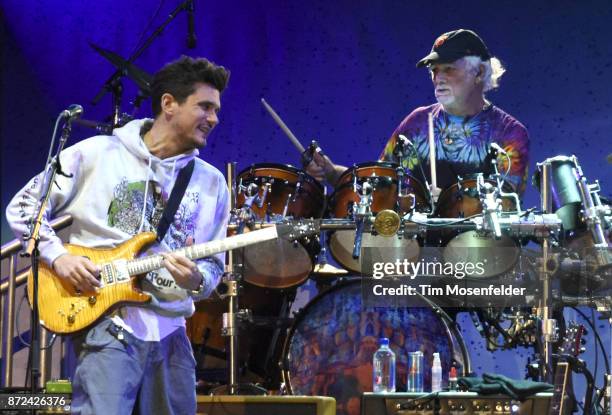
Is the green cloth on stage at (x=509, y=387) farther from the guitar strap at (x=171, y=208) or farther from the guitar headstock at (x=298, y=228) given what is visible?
the guitar strap at (x=171, y=208)

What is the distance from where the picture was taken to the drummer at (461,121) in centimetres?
761

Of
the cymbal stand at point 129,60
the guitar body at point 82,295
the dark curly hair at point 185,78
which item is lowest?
the guitar body at point 82,295

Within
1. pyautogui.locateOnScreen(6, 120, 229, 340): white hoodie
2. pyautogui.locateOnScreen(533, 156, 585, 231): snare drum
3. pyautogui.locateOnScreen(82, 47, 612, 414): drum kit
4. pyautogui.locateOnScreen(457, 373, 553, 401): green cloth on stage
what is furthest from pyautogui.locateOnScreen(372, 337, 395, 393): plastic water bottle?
pyautogui.locateOnScreen(6, 120, 229, 340): white hoodie

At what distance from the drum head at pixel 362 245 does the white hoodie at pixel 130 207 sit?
239 cm

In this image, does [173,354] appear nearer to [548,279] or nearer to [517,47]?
[548,279]

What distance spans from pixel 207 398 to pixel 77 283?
4.99ft

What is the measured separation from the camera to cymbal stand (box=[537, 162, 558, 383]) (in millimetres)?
5965

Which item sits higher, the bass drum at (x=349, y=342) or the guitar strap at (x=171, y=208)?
the guitar strap at (x=171, y=208)

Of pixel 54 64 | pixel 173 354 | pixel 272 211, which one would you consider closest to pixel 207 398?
pixel 173 354

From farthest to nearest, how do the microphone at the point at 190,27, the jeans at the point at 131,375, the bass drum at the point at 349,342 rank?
1. the microphone at the point at 190,27
2. the bass drum at the point at 349,342
3. the jeans at the point at 131,375

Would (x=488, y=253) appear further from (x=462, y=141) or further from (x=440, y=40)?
(x=440, y=40)

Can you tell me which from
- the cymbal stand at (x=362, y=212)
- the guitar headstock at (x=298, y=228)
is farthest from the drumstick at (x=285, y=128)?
the guitar headstock at (x=298, y=228)

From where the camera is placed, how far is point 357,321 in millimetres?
6656

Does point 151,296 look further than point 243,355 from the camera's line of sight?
No
